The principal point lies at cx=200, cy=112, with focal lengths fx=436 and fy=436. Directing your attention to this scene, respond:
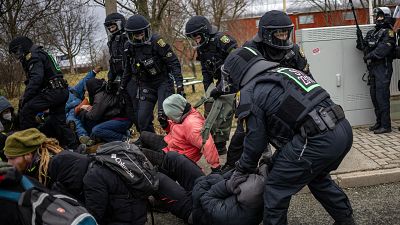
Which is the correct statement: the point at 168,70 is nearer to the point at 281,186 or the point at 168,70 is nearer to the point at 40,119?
the point at 40,119

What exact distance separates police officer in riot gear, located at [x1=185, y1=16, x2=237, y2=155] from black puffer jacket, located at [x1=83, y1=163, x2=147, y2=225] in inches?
83.2

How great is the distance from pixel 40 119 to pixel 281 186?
4.50 metres

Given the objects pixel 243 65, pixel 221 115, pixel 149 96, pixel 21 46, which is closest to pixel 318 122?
pixel 243 65

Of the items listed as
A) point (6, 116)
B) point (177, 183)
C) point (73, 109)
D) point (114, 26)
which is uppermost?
point (114, 26)

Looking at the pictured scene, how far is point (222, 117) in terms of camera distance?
5355mm

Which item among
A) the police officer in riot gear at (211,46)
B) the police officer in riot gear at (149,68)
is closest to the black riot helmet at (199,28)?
the police officer in riot gear at (211,46)

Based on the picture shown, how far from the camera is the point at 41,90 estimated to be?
239 inches

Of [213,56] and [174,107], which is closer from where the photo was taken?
[174,107]

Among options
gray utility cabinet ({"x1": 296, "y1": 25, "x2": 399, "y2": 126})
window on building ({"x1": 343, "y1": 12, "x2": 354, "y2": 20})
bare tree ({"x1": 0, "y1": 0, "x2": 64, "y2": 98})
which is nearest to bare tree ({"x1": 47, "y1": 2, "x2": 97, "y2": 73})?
bare tree ({"x1": 0, "y1": 0, "x2": 64, "y2": 98})

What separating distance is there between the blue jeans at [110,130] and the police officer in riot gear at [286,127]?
3.50 m

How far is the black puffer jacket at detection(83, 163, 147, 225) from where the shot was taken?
341 cm

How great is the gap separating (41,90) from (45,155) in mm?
2949

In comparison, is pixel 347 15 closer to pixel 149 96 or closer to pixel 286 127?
pixel 149 96

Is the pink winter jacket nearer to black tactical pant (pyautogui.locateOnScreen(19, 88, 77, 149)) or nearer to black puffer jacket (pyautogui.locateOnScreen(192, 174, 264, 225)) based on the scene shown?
black puffer jacket (pyautogui.locateOnScreen(192, 174, 264, 225))
